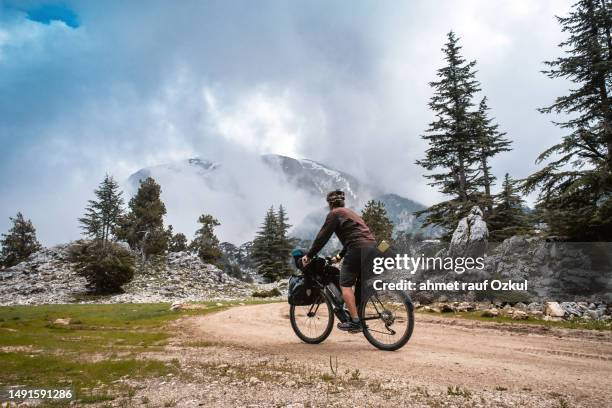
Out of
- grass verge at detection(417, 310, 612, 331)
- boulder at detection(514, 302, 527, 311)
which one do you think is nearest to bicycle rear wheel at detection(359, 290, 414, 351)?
grass verge at detection(417, 310, 612, 331)

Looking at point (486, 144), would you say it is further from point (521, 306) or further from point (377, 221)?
point (377, 221)

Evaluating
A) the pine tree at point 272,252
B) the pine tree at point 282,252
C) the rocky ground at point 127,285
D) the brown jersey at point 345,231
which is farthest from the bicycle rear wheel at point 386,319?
the pine tree at point 282,252

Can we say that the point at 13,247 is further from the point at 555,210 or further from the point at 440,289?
the point at 555,210

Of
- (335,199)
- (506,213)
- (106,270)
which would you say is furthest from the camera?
(106,270)

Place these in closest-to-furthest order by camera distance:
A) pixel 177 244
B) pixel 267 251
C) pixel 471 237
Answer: pixel 471 237
pixel 267 251
pixel 177 244

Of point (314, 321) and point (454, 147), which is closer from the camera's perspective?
point (314, 321)

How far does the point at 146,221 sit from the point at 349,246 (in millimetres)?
58450

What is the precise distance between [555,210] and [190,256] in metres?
41.6

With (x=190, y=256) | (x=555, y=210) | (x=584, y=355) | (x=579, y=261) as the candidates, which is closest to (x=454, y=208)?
(x=555, y=210)

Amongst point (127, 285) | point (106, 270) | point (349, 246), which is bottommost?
Answer: point (127, 285)

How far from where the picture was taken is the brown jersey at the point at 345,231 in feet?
21.2

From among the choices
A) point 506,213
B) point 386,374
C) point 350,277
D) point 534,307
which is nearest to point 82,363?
point 350,277

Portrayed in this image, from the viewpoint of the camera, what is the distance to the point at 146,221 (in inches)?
2307

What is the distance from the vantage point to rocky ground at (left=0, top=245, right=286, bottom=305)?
30375 mm
